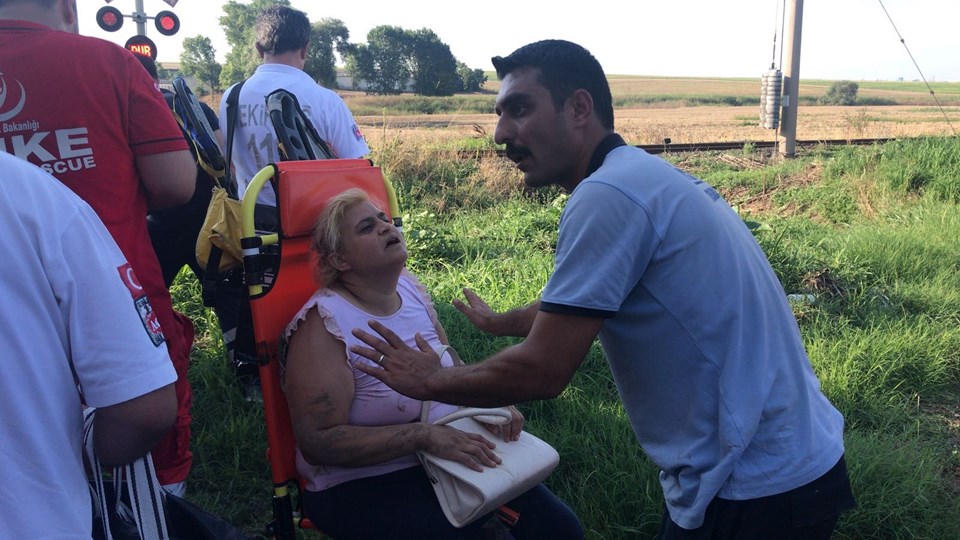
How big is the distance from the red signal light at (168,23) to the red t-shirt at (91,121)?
7.58 m

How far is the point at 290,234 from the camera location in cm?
264

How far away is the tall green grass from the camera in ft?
10.4

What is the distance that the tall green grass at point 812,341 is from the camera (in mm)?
3156

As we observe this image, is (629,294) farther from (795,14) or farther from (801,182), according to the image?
(795,14)

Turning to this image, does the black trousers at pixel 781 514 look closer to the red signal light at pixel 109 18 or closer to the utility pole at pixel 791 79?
the red signal light at pixel 109 18

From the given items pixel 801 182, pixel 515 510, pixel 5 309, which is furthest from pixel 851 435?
pixel 801 182

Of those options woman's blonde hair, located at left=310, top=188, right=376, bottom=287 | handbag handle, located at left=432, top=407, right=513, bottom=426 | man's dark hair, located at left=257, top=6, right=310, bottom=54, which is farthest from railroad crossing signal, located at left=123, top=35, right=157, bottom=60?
handbag handle, located at left=432, top=407, right=513, bottom=426

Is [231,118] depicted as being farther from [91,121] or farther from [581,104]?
[581,104]

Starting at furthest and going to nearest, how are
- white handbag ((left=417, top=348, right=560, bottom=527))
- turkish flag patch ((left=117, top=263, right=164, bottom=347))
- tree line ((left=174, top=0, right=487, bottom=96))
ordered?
tree line ((left=174, top=0, right=487, bottom=96))
white handbag ((left=417, top=348, right=560, bottom=527))
turkish flag patch ((left=117, top=263, right=164, bottom=347))

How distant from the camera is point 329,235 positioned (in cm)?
255

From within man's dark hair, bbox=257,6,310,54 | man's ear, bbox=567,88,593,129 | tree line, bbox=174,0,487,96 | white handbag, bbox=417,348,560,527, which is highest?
tree line, bbox=174,0,487,96

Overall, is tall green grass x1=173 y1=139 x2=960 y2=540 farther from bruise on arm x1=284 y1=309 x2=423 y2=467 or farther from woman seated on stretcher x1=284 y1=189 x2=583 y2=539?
bruise on arm x1=284 y1=309 x2=423 y2=467

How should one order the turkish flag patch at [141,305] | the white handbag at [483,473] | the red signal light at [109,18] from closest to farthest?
1. the turkish flag patch at [141,305]
2. the white handbag at [483,473]
3. the red signal light at [109,18]

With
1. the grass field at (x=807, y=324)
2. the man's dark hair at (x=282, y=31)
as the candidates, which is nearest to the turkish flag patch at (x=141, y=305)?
the grass field at (x=807, y=324)
